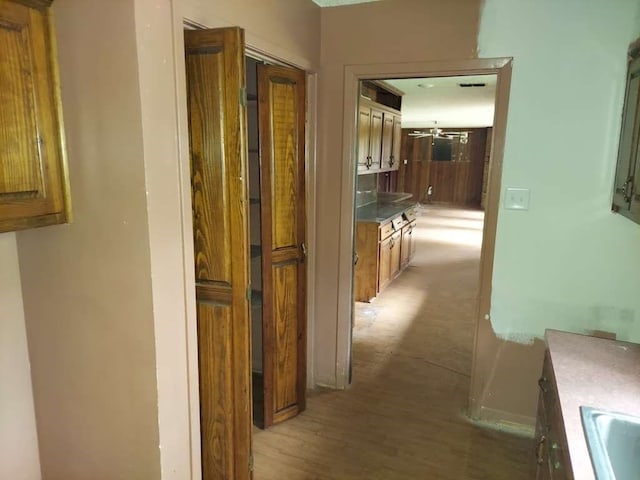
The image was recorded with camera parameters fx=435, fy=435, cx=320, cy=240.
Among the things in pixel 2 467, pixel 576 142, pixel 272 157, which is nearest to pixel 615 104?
pixel 576 142

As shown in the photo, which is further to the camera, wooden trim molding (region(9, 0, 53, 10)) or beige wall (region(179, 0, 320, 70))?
beige wall (region(179, 0, 320, 70))

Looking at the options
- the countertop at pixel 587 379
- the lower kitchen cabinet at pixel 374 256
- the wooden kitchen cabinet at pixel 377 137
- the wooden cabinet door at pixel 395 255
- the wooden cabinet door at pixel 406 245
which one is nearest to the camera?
the countertop at pixel 587 379

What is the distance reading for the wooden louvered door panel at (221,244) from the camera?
5.13 feet

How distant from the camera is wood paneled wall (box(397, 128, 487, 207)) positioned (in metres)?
12.0

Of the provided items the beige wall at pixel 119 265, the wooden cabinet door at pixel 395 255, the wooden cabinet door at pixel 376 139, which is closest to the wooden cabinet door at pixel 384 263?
the wooden cabinet door at pixel 395 255

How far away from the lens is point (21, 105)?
1286 mm

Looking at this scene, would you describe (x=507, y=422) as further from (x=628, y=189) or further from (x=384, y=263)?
(x=384, y=263)

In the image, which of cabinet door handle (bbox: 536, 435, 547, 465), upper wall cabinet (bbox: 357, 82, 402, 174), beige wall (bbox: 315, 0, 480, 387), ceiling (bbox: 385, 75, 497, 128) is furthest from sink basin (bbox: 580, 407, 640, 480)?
upper wall cabinet (bbox: 357, 82, 402, 174)

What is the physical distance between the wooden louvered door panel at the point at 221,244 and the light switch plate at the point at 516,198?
1.47 metres

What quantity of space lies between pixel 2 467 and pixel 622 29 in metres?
3.19

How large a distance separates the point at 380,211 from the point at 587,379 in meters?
3.72

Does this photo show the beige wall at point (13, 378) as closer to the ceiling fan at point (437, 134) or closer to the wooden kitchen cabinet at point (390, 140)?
the wooden kitchen cabinet at point (390, 140)

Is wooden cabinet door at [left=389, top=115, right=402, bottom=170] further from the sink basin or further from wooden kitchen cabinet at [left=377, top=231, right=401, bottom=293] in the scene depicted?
the sink basin

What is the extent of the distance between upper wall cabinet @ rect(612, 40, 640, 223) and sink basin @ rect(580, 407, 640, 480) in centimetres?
74
